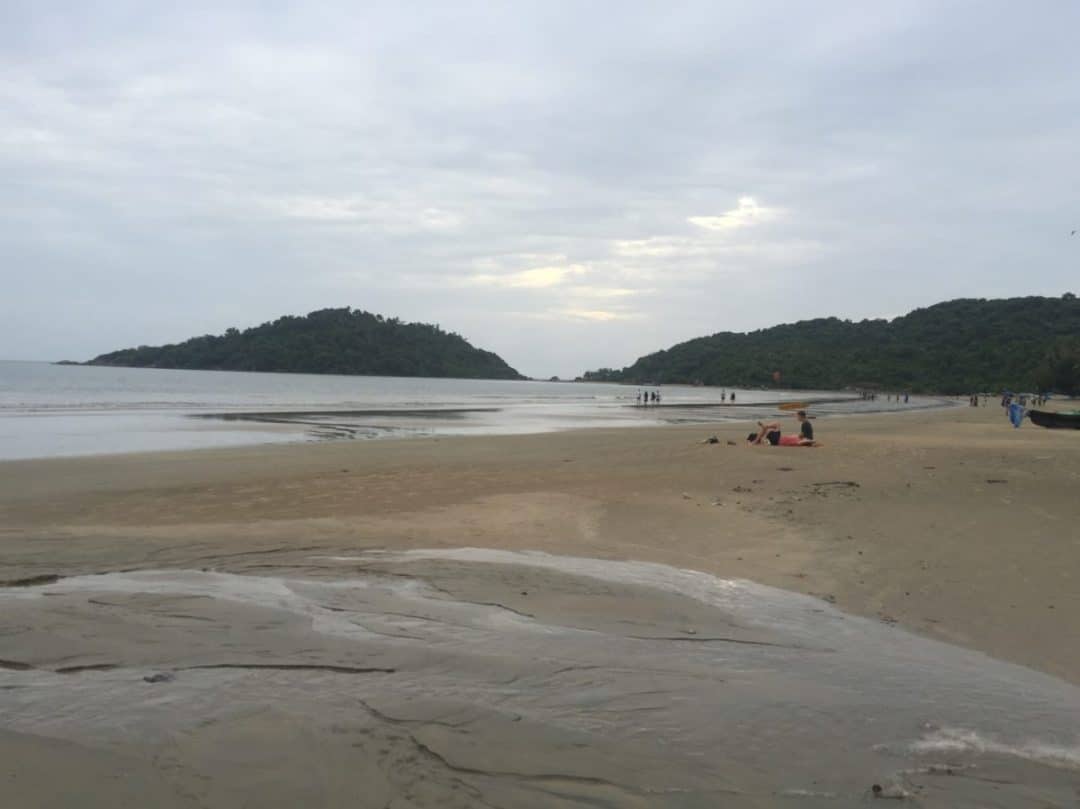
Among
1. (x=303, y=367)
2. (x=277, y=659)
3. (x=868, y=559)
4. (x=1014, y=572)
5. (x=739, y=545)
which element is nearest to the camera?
(x=277, y=659)

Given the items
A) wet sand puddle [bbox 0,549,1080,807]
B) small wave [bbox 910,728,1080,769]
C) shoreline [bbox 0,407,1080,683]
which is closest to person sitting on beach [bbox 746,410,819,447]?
shoreline [bbox 0,407,1080,683]

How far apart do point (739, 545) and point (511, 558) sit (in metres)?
2.76

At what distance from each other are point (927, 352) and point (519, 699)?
532ft

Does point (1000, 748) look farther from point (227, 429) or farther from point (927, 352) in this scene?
point (927, 352)

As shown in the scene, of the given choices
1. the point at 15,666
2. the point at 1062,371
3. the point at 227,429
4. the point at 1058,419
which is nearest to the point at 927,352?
the point at 1062,371

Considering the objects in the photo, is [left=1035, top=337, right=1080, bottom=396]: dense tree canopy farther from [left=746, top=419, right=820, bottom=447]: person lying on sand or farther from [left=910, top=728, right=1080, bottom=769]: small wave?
[left=910, top=728, right=1080, bottom=769]: small wave

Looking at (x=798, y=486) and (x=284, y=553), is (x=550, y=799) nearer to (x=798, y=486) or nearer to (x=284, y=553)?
(x=284, y=553)

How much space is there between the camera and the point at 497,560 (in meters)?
8.02

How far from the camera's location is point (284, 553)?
8203mm

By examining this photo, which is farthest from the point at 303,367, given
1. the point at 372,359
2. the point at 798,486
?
the point at 798,486

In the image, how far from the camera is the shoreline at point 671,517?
695 centimetres

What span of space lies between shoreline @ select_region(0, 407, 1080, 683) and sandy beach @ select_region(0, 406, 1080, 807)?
2.0 inches

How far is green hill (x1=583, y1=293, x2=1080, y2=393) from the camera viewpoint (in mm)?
128875

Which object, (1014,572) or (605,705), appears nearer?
(605,705)
